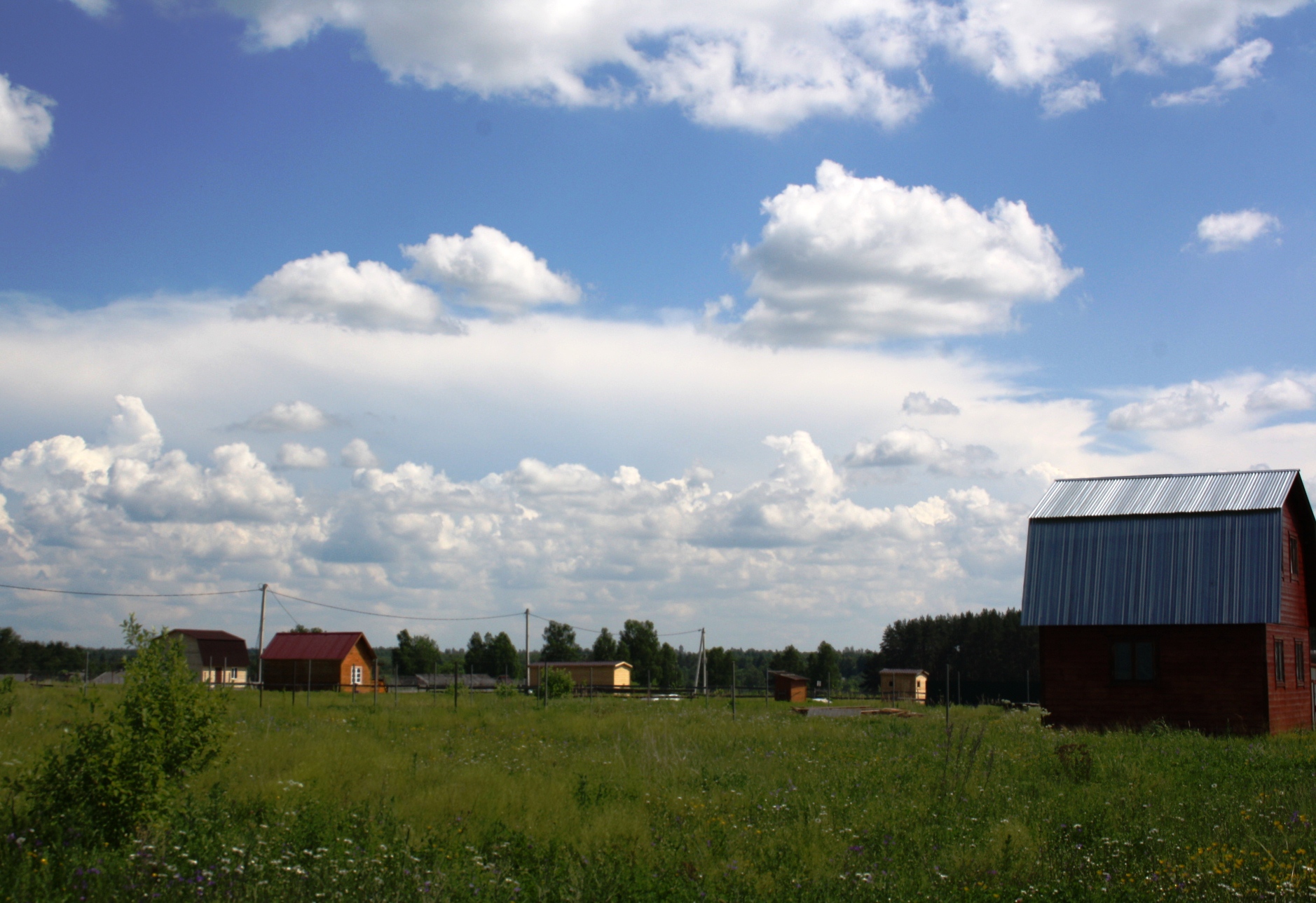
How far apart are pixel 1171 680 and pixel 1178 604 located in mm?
1968

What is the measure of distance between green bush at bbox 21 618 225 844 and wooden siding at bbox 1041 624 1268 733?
22607 millimetres

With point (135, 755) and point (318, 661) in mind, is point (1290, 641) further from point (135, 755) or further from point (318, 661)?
point (318, 661)

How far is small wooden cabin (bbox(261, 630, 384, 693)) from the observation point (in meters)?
62.0

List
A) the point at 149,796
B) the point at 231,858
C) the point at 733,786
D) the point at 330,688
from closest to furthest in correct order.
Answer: the point at 231,858 < the point at 149,796 < the point at 733,786 < the point at 330,688

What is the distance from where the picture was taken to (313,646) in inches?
2527

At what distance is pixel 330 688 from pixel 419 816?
Result: 53066 millimetres

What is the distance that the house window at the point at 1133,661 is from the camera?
25.7 m

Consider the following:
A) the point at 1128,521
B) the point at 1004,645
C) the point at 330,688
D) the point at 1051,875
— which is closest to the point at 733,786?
the point at 1051,875

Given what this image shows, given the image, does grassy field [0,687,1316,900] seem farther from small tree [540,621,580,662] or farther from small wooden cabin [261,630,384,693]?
small tree [540,621,580,662]

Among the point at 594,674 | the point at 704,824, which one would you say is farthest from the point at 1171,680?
the point at 594,674

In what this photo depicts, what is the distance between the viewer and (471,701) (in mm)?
37844

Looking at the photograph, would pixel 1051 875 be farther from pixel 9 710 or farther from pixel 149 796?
pixel 9 710

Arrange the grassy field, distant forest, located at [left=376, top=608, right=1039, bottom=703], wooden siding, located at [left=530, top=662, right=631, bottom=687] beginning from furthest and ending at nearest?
1. distant forest, located at [left=376, top=608, right=1039, bottom=703]
2. wooden siding, located at [left=530, top=662, right=631, bottom=687]
3. the grassy field

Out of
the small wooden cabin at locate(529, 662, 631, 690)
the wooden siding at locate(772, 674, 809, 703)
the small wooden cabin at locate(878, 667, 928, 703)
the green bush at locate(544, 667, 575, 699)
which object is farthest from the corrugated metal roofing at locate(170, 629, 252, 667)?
the small wooden cabin at locate(878, 667, 928, 703)
